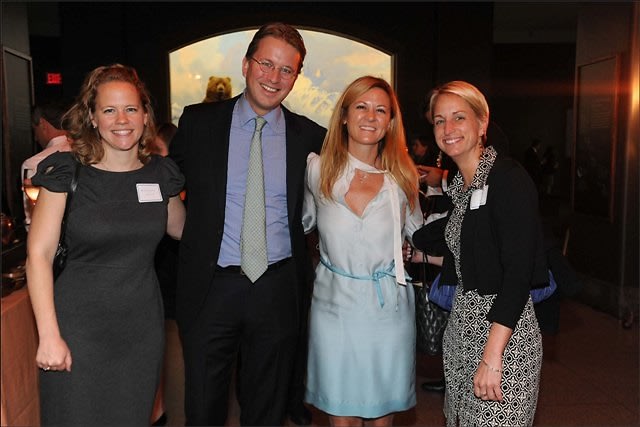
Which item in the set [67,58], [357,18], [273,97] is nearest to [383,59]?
[357,18]

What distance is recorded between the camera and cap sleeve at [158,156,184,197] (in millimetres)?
2418

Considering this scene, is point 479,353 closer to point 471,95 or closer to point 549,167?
point 471,95

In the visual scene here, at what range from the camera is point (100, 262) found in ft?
7.41

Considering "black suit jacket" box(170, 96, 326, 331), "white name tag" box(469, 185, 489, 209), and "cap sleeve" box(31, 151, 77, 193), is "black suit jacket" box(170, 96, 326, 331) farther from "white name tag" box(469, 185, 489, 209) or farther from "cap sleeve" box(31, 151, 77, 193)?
"white name tag" box(469, 185, 489, 209)

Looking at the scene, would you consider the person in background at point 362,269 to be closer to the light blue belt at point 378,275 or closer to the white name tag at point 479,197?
the light blue belt at point 378,275

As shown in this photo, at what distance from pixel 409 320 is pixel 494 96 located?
49.5 ft

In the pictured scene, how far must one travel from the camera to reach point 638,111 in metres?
5.90

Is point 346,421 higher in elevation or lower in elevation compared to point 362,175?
lower

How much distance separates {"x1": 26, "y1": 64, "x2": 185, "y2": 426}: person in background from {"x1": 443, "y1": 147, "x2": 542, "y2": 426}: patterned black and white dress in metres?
1.05

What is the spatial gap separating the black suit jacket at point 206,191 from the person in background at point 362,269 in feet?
0.32

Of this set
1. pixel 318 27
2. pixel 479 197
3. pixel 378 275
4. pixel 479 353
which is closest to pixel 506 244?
pixel 479 197

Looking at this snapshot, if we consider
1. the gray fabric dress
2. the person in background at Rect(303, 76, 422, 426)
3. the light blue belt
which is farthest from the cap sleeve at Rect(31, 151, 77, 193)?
the light blue belt

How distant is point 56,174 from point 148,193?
0.31 meters

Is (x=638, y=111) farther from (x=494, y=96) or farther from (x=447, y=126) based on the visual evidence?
(x=494, y=96)
